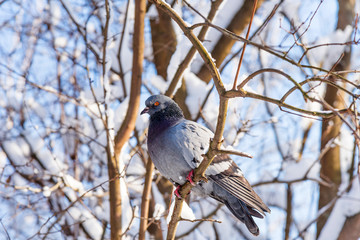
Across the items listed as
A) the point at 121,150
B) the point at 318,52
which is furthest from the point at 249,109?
the point at 121,150

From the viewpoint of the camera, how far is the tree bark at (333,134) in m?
6.81

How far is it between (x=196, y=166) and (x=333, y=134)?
426 cm

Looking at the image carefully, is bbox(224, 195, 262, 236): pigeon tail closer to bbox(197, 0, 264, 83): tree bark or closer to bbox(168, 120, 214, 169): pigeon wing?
bbox(168, 120, 214, 169): pigeon wing

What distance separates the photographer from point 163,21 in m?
6.40

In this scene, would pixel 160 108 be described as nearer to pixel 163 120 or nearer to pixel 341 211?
pixel 163 120

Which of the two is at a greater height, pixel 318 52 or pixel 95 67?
pixel 95 67

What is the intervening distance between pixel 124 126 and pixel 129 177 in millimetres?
1574

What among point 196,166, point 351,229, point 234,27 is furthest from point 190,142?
point 351,229

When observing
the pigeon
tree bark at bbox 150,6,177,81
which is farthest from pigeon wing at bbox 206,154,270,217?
tree bark at bbox 150,6,177,81

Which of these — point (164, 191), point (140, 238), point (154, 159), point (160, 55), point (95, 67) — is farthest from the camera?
point (95, 67)

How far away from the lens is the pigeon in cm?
339

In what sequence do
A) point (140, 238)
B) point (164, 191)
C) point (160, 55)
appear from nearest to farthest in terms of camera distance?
Answer: 1. point (140, 238)
2. point (164, 191)
3. point (160, 55)

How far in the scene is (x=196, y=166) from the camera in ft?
11.0

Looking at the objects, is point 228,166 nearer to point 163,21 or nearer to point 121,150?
point 121,150
